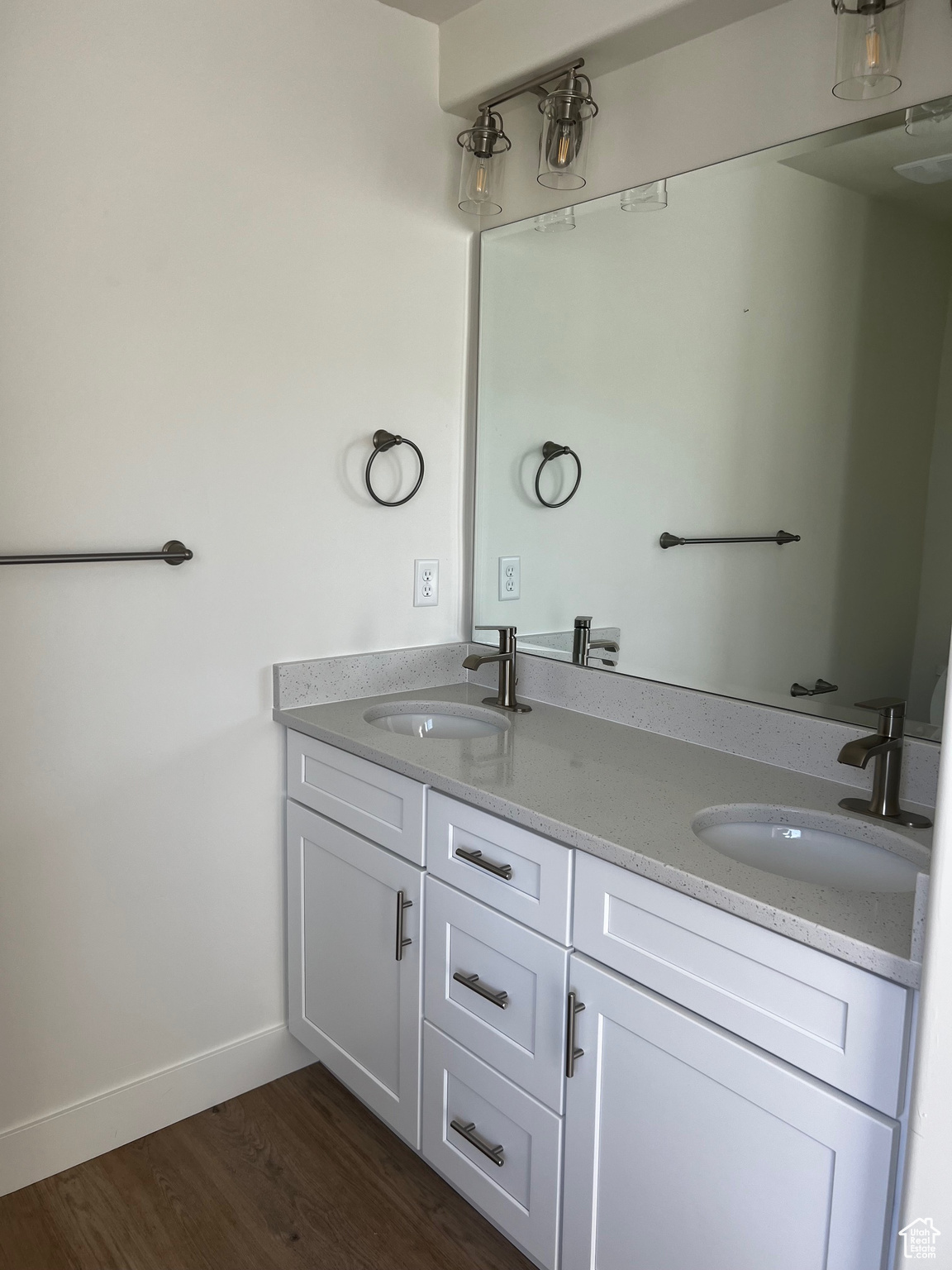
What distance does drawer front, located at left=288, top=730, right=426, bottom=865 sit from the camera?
1693 mm

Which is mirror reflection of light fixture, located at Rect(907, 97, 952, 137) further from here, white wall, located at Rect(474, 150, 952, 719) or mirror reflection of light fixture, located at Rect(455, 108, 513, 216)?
mirror reflection of light fixture, located at Rect(455, 108, 513, 216)

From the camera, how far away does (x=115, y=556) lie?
173cm

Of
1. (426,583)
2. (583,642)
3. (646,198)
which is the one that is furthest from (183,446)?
(646,198)

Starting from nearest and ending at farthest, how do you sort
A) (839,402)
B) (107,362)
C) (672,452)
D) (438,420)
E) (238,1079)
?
1. (839,402)
2. (107,362)
3. (672,452)
4. (238,1079)
5. (438,420)

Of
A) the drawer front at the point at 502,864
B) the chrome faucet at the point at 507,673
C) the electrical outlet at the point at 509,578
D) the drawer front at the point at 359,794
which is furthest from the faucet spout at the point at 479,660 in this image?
the drawer front at the point at 502,864

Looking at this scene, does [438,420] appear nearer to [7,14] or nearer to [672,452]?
[672,452]

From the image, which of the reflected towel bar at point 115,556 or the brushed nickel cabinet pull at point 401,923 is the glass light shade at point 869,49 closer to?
the reflected towel bar at point 115,556

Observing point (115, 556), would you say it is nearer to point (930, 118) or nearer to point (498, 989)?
point (498, 989)

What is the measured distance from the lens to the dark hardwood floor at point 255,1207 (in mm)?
1638

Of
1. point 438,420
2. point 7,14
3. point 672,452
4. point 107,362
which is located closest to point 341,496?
point 438,420

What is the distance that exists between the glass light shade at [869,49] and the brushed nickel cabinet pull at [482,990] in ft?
4.86

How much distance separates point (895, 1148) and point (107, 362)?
1.72 metres

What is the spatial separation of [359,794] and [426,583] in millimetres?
629

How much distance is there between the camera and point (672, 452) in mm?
1890
